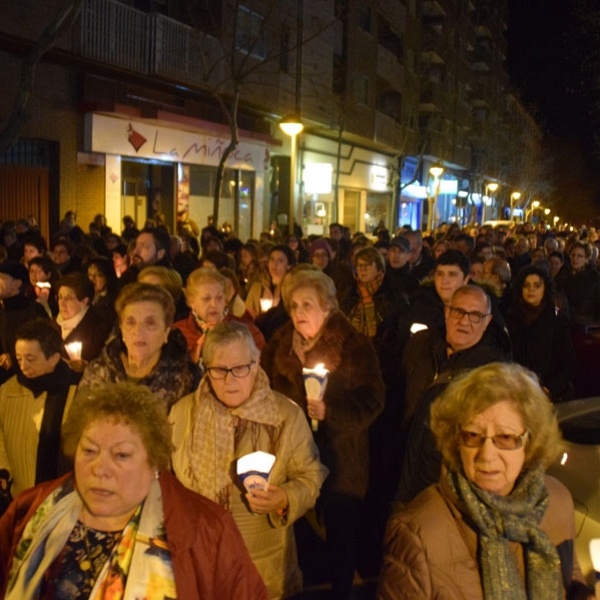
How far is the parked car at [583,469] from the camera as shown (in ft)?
12.6

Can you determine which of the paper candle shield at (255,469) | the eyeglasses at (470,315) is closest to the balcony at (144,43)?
the eyeglasses at (470,315)

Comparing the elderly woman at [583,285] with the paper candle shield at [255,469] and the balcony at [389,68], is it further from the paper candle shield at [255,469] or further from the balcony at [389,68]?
the balcony at [389,68]

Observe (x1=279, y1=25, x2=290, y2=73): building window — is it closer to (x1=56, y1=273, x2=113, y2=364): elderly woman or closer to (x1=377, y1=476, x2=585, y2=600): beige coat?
(x1=56, y1=273, x2=113, y2=364): elderly woman

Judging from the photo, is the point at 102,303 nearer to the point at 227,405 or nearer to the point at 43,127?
the point at 227,405

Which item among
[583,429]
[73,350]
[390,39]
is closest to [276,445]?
[583,429]

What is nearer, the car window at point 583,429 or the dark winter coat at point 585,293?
the car window at point 583,429

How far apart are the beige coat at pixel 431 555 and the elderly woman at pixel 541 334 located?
4.04 m

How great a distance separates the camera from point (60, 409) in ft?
13.2

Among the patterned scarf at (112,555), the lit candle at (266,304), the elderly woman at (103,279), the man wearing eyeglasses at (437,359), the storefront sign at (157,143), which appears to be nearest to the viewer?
the patterned scarf at (112,555)

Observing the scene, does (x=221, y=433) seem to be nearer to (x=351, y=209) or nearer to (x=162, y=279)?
(x=162, y=279)

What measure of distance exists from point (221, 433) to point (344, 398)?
1.26 m

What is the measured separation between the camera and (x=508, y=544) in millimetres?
2438

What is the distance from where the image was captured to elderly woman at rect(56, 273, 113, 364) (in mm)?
6074

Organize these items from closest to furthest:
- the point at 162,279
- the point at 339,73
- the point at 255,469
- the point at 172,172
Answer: the point at 255,469 → the point at 162,279 → the point at 172,172 → the point at 339,73
